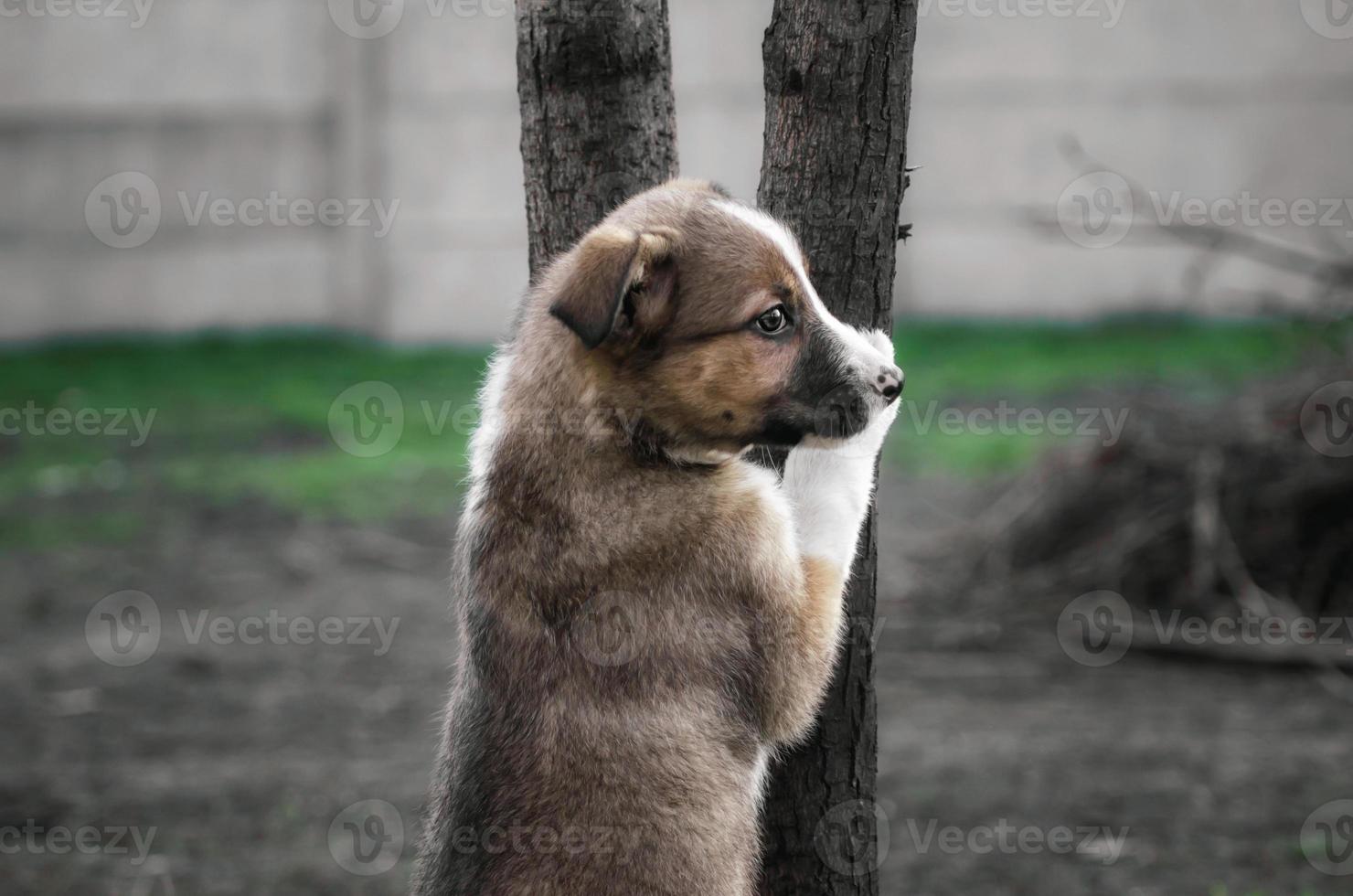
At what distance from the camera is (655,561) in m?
3.96

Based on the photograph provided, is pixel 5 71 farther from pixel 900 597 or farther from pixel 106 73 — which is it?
pixel 900 597

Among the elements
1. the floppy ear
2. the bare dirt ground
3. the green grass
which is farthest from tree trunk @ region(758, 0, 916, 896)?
the green grass

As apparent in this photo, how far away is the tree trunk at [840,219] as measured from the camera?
4031 millimetres

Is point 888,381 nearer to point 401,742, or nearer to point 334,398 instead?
point 401,742

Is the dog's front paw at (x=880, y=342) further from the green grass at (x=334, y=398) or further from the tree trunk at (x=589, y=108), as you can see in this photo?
the green grass at (x=334, y=398)

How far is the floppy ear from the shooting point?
380 cm

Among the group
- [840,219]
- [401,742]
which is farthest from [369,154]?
[840,219]

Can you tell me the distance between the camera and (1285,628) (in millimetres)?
8477

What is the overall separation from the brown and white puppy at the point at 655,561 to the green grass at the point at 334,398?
697cm

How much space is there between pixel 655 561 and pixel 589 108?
1558 millimetres

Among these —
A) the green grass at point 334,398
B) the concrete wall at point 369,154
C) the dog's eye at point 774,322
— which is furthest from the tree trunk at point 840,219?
the concrete wall at point 369,154

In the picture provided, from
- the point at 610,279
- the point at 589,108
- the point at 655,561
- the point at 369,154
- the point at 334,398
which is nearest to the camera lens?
the point at 610,279

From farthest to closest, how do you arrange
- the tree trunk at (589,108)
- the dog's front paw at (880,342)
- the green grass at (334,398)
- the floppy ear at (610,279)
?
the green grass at (334,398) → the tree trunk at (589,108) → the dog's front paw at (880,342) → the floppy ear at (610,279)

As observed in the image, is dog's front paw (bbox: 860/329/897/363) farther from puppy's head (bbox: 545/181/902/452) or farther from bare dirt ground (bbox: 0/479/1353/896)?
bare dirt ground (bbox: 0/479/1353/896)
